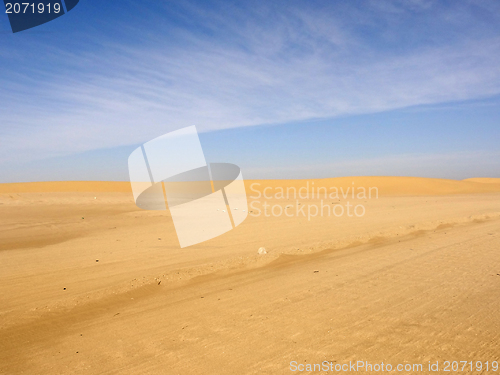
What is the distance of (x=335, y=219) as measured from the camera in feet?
50.2

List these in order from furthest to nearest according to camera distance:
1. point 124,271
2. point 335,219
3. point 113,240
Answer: point 335,219 < point 113,240 < point 124,271

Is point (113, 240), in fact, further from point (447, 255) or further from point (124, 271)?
point (447, 255)

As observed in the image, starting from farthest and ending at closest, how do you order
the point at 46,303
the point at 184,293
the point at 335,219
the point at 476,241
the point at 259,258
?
1. the point at 335,219
2. the point at 476,241
3. the point at 259,258
4. the point at 184,293
5. the point at 46,303

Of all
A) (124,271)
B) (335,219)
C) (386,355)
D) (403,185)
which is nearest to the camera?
(386,355)

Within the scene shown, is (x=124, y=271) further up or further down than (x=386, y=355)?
further up

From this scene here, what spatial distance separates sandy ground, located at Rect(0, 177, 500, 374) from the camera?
3.67 metres

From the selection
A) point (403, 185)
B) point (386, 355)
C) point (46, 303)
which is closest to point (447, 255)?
point (386, 355)

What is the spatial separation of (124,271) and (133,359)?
3.79 meters

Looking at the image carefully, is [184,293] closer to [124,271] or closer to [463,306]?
[124,271]

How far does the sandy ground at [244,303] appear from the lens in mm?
3674

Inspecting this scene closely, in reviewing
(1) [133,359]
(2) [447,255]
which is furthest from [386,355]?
(2) [447,255]

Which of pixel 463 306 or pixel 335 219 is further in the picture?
pixel 335 219

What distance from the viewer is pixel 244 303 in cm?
524

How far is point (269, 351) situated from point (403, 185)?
170 ft
